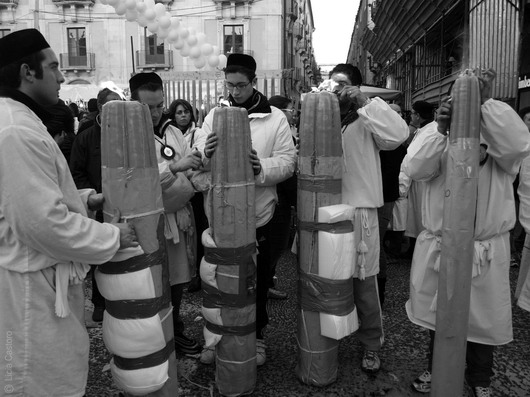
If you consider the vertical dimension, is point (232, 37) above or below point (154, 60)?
above

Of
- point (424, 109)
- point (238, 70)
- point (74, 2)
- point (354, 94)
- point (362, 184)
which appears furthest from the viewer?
point (74, 2)

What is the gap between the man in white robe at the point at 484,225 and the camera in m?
2.34

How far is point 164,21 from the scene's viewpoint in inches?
220

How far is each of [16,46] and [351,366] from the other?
8.98 feet

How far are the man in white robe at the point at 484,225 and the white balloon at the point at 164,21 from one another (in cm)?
402

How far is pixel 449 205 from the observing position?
227 cm

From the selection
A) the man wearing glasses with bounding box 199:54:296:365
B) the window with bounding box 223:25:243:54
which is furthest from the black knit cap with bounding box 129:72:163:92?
the window with bounding box 223:25:243:54

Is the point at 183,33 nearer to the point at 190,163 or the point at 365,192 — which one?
the point at 190,163

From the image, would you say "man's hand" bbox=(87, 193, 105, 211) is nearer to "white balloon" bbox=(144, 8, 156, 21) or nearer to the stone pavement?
the stone pavement

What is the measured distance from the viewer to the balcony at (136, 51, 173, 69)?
25688 millimetres

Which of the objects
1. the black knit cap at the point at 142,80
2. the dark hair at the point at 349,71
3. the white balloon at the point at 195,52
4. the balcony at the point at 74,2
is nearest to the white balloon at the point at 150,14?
the white balloon at the point at 195,52

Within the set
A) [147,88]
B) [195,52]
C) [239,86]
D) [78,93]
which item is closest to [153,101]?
[147,88]

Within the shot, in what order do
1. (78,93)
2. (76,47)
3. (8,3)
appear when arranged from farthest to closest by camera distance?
1. (76,47)
2. (8,3)
3. (78,93)

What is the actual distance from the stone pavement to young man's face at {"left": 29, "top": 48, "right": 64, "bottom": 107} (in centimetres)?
193
